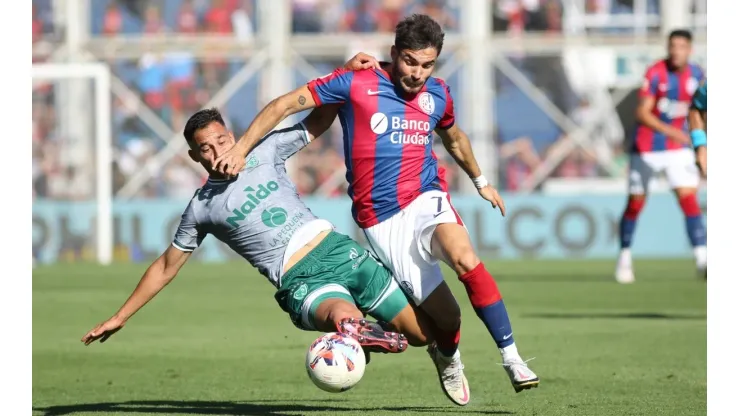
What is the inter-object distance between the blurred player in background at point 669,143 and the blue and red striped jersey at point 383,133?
779 cm

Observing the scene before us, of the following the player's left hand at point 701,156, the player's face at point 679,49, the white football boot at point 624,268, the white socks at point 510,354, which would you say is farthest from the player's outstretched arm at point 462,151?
the white football boot at point 624,268

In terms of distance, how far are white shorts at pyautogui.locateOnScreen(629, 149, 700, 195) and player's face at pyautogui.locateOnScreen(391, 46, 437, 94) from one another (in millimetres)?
8583

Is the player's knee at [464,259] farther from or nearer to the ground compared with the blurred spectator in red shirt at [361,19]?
nearer to the ground

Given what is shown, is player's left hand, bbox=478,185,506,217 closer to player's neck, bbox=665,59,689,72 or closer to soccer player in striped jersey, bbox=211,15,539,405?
soccer player in striped jersey, bbox=211,15,539,405

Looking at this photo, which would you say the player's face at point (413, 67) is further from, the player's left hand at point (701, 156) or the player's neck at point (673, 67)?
the player's neck at point (673, 67)

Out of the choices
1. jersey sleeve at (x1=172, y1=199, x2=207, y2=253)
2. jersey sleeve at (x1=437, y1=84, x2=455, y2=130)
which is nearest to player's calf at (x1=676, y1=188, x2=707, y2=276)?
jersey sleeve at (x1=437, y1=84, x2=455, y2=130)

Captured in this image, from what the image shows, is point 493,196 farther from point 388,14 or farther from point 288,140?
point 388,14

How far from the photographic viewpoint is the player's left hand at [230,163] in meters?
6.77

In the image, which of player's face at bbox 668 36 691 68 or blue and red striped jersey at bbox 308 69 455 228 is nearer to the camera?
blue and red striped jersey at bbox 308 69 455 228

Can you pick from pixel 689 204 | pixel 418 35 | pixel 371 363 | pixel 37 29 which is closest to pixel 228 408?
pixel 418 35

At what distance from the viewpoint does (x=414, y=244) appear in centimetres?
725

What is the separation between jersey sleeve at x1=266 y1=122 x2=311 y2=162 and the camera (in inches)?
289
